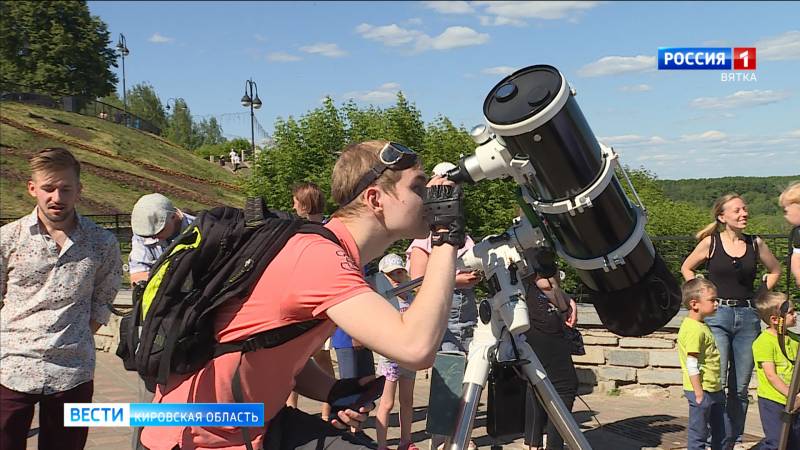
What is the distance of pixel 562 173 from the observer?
250 cm

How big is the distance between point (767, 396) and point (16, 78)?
55.5m

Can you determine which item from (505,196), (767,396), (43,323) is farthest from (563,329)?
(505,196)

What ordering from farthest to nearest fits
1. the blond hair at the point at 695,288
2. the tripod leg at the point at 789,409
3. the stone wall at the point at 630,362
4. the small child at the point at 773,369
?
the stone wall at the point at 630,362 → the blond hair at the point at 695,288 → the small child at the point at 773,369 → the tripod leg at the point at 789,409

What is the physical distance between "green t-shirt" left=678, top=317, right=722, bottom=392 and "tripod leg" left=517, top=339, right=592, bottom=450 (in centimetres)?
255

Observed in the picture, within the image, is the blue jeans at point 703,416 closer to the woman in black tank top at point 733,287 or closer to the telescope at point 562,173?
the woman in black tank top at point 733,287

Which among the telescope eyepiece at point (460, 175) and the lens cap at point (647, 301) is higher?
the telescope eyepiece at point (460, 175)

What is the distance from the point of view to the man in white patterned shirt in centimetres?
320

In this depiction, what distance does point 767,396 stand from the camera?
4555 mm

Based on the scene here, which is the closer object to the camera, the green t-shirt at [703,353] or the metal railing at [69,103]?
the green t-shirt at [703,353]

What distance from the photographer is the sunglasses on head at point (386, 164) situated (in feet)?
6.97

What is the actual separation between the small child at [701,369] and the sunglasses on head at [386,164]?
3.32m

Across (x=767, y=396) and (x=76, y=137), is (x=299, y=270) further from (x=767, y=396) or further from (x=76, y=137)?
(x=76, y=137)

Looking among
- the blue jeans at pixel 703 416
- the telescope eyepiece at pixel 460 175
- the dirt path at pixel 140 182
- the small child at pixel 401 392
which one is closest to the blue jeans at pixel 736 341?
the blue jeans at pixel 703 416

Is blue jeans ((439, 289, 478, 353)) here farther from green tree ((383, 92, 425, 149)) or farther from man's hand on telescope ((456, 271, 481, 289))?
green tree ((383, 92, 425, 149))
